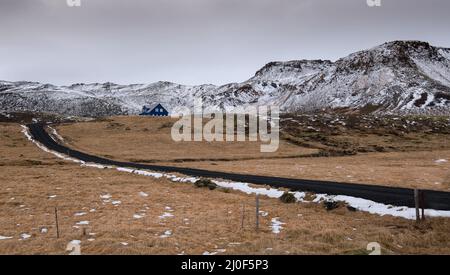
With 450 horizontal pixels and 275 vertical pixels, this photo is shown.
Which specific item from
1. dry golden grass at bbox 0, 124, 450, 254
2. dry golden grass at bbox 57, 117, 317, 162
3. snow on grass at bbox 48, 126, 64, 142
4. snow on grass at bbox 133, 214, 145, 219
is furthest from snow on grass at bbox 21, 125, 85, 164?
snow on grass at bbox 133, 214, 145, 219

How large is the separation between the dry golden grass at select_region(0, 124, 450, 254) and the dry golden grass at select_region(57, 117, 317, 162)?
3568cm

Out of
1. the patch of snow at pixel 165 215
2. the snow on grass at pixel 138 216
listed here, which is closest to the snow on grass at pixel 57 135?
the snow on grass at pixel 138 216

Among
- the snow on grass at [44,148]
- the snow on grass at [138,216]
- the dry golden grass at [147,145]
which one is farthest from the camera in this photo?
the dry golden grass at [147,145]

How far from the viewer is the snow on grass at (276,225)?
64.2 feet

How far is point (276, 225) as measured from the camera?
2084 centimetres

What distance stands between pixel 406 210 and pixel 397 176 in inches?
836

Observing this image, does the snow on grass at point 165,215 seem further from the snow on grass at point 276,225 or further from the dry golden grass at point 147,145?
the dry golden grass at point 147,145

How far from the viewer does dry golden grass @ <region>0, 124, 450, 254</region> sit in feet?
52.5

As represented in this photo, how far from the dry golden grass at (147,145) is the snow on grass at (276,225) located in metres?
46.4

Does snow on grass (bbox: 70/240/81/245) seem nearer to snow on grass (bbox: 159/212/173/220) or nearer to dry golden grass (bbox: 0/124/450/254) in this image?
dry golden grass (bbox: 0/124/450/254)

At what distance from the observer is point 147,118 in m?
129
